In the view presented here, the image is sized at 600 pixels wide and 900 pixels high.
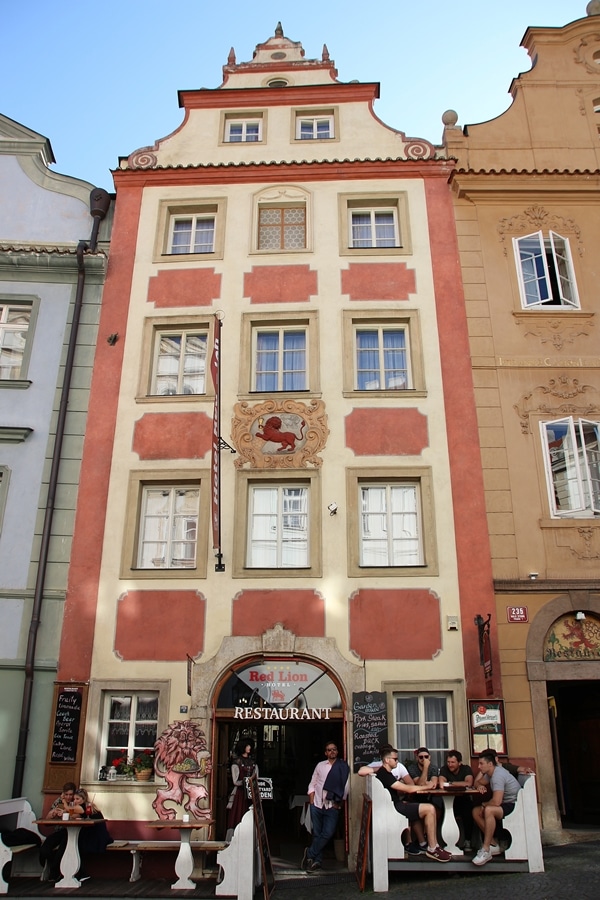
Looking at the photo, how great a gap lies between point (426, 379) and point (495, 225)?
3907 millimetres

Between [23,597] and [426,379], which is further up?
[426,379]

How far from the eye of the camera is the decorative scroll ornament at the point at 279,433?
1370 centimetres

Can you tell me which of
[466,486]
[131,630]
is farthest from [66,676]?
[466,486]

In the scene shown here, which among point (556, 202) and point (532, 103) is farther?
point (532, 103)

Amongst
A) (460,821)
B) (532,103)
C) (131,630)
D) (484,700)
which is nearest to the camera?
(460,821)

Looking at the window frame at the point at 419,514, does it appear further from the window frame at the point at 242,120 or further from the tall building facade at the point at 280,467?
the window frame at the point at 242,120

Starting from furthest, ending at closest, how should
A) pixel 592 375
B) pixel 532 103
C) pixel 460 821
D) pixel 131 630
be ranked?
pixel 532 103 < pixel 592 375 < pixel 131 630 < pixel 460 821

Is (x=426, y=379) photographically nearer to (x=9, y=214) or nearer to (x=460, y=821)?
(x=460, y=821)

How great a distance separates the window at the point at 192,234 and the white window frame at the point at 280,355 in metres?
2.36

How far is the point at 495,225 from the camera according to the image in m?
15.7

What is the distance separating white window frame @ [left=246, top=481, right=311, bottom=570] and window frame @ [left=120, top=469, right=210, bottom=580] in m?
0.78

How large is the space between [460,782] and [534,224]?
10879mm

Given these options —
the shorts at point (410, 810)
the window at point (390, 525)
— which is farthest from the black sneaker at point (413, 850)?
the window at point (390, 525)

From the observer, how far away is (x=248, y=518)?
1347cm
